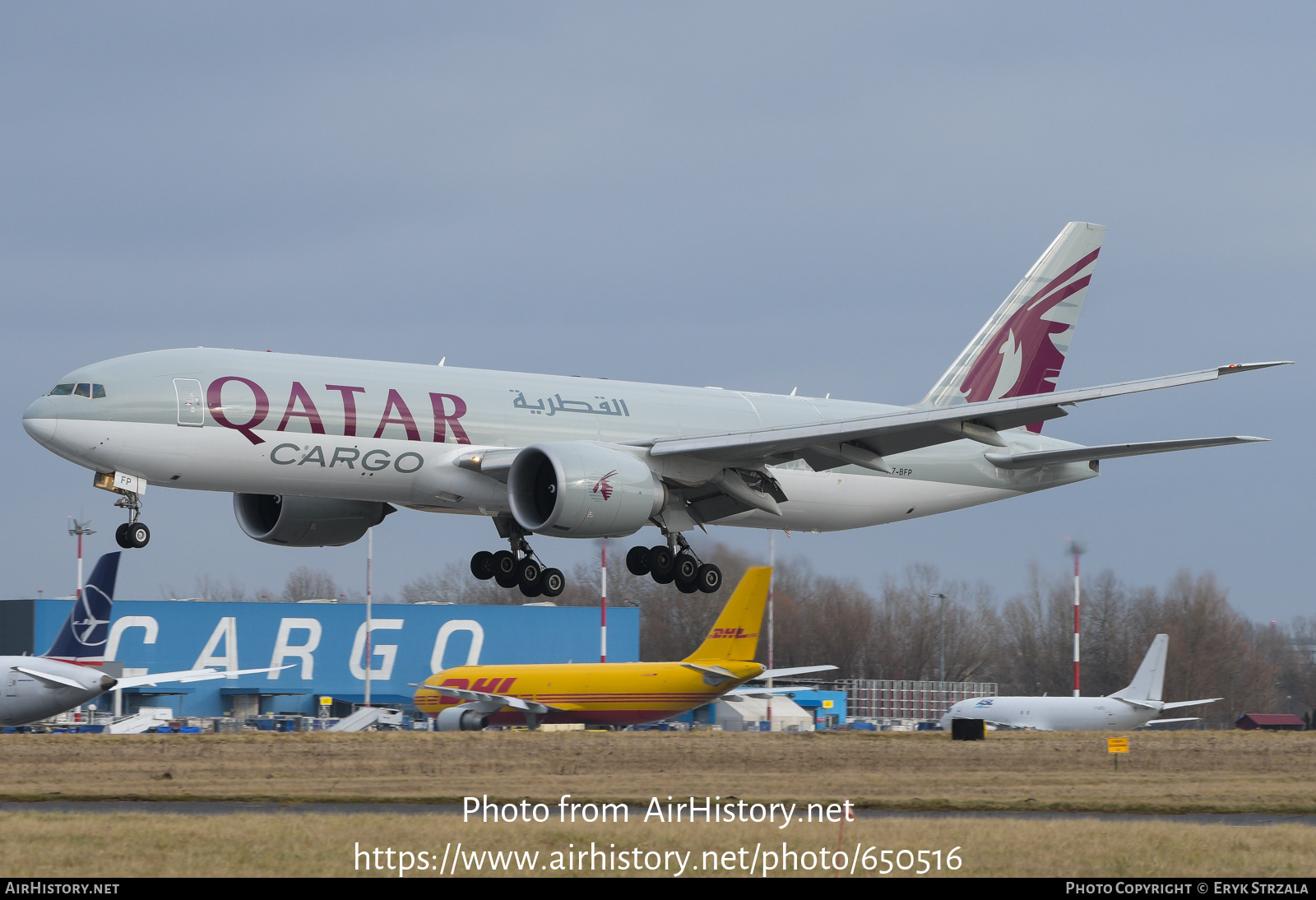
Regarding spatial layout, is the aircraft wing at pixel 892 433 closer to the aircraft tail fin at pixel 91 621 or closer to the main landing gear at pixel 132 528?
the main landing gear at pixel 132 528

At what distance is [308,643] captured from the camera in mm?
87438

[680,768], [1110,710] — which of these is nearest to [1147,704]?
[1110,710]

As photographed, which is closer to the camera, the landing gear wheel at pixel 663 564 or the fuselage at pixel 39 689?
the landing gear wheel at pixel 663 564

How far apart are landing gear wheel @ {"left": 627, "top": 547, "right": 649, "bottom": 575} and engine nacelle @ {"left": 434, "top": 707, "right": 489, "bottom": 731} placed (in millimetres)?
30796

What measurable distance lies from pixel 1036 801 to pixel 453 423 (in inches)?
682

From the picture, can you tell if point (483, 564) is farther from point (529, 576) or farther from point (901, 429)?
point (901, 429)

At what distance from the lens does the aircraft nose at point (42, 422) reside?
28266mm

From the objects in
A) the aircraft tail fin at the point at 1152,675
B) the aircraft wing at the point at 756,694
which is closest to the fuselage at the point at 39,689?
the aircraft wing at the point at 756,694

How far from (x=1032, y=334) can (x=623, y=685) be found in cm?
2722

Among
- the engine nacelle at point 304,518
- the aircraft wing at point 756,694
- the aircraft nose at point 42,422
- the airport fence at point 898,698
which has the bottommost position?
the airport fence at point 898,698

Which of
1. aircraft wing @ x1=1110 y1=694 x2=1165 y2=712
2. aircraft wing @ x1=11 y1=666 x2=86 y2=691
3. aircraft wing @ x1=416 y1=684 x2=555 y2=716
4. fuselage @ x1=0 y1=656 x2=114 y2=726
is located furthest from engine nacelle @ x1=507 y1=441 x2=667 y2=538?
aircraft wing @ x1=1110 y1=694 x2=1165 y2=712

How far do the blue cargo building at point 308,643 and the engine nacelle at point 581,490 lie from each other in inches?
2129

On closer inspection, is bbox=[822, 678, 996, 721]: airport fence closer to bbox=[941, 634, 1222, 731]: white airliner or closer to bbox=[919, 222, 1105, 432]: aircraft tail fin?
bbox=[941, 634, 1222, 731]: white airliner
